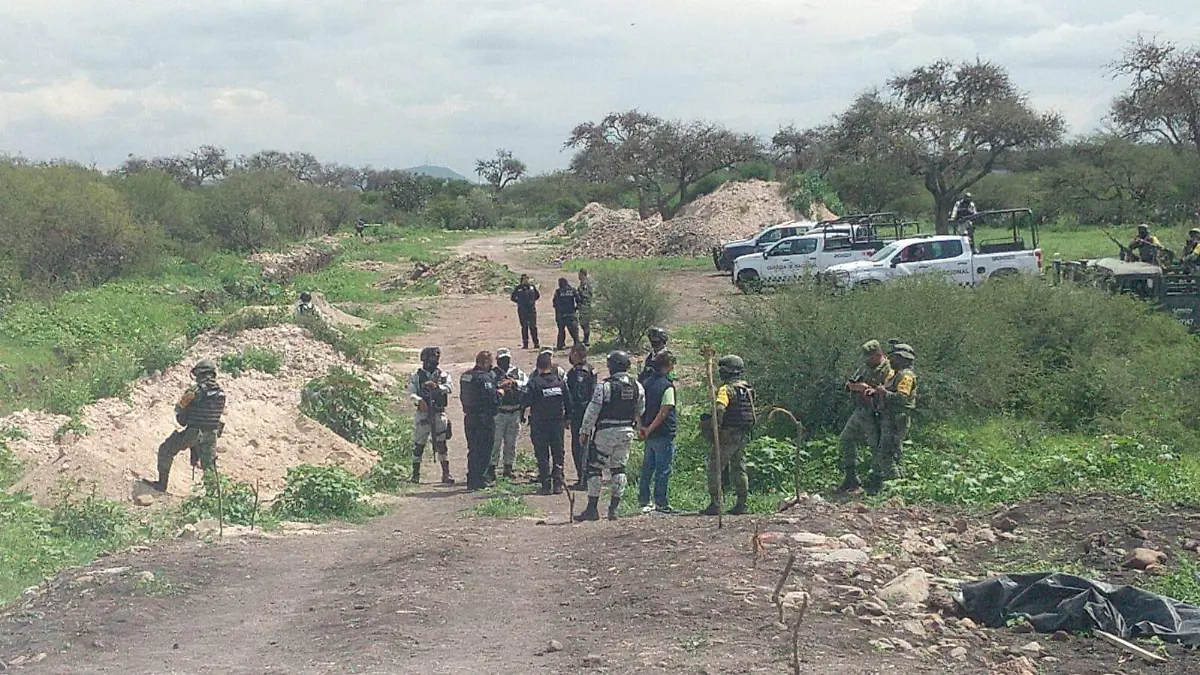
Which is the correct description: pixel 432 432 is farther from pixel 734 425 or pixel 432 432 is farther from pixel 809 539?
pixel 809 539

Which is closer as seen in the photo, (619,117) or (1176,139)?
(1176,139)

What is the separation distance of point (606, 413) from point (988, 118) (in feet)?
114

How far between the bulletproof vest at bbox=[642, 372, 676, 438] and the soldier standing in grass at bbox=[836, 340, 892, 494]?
1822mm

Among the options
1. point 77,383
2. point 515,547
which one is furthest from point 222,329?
point 515,547

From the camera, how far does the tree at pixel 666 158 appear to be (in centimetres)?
6394

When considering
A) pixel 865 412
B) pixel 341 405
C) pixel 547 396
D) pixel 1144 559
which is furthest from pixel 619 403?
pixel 341 405

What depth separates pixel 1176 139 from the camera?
153 ft

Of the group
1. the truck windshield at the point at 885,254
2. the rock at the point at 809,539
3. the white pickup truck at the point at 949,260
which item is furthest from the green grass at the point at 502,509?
the truck windshield at the point at 885,254

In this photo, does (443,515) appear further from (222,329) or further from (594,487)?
(222,329)

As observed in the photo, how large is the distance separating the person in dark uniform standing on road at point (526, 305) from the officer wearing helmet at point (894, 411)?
38.6 ft

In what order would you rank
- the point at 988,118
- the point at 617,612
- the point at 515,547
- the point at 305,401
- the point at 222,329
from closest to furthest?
the point at 617,612 → the point at 515,547 → the point at 305,401 → the point at 222,329 → the point at 988,118

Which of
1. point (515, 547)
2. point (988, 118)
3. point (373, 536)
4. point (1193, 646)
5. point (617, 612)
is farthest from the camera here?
point (988, 118)

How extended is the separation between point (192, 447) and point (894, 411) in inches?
268

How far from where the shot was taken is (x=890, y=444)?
11867 mm
